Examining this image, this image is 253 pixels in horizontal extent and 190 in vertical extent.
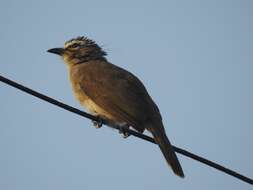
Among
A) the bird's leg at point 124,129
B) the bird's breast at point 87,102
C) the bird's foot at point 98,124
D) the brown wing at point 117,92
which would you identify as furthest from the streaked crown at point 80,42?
the bird's leg at point 124,129

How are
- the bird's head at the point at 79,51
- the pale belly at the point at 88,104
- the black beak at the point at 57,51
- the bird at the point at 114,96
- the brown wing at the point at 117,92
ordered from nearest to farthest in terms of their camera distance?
the bird at the point at 114,96, the brown wing at the point at 117,92, the pale belly at the point at 88,104, the bird's head at the point at 79,51, the black beak at the point at 57,51

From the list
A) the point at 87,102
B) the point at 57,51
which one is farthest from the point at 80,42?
the point at 87,102

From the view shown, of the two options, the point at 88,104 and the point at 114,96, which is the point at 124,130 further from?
the point at 88,104

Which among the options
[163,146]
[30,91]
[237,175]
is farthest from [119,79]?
[237,175]

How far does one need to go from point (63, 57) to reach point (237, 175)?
630cm

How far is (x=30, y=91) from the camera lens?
5773 mm

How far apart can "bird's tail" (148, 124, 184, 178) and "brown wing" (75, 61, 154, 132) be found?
0.24 metres

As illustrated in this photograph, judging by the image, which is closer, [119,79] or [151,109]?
[151,109]

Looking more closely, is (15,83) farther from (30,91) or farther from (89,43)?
(89,43)

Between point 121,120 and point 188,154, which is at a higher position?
point 121,120

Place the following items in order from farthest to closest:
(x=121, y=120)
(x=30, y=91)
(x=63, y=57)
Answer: (x=63, y=57) → (x=121, y=120) → (x=30, y=91)

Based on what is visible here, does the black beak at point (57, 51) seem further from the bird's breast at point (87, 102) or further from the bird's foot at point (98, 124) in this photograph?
the bird's foot at point (98, 124)

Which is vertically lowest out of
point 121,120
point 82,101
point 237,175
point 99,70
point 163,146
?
point 237,175

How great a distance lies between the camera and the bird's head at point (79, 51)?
1080cm
